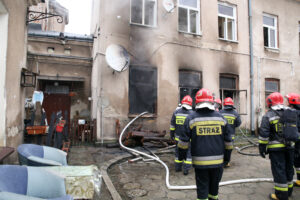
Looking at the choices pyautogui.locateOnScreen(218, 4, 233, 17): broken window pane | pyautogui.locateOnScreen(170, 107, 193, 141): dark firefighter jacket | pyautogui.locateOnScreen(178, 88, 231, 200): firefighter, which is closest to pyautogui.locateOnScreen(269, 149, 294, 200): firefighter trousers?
pyautogui.locateOnScreen(178, 88, 231, 200): firefighter

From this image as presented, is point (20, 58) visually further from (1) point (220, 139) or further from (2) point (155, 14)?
(2) point (155, 14)

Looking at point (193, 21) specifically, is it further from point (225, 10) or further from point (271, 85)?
point (271, 85)

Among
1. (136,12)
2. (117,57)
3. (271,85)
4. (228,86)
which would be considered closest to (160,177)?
(117,57)

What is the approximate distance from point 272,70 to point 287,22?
11.1 feet

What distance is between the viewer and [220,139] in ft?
9.59

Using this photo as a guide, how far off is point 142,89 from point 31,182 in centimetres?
698

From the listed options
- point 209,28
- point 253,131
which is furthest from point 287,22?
point 253,131

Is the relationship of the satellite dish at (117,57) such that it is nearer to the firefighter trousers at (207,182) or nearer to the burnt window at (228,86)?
the burnt window at (228,86)

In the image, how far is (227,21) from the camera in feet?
35.4

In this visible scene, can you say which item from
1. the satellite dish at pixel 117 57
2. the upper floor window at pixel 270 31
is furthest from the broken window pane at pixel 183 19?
the upper floor window at pixel 270 31

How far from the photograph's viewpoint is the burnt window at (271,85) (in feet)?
37.0

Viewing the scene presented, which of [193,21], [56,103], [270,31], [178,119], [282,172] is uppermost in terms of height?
[270,31]

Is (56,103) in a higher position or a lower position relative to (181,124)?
higher

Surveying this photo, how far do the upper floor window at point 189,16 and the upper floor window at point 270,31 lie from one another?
4552 millimetres
